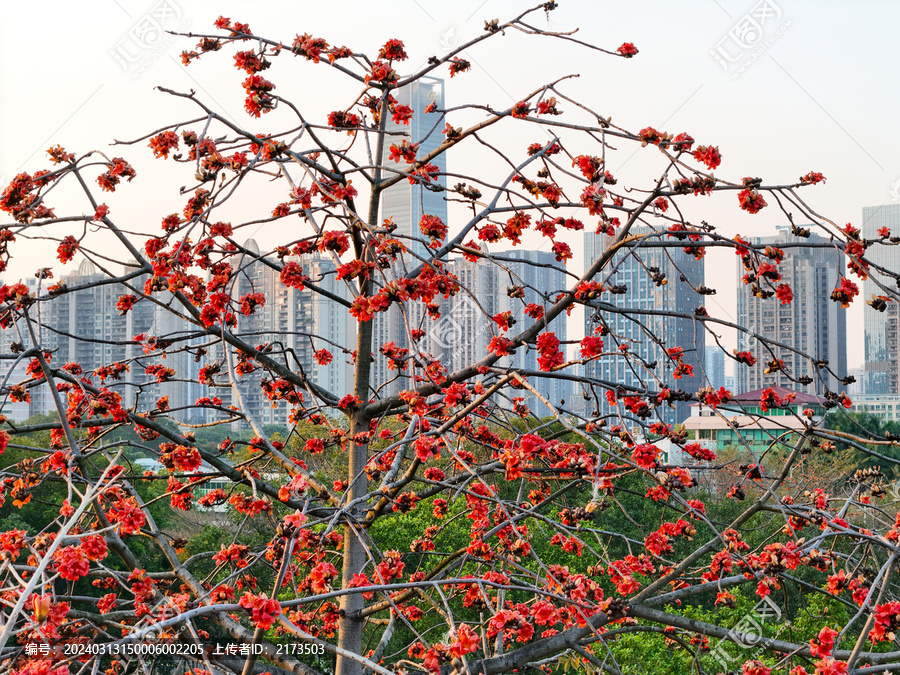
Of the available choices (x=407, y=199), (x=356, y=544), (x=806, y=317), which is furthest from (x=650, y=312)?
(x=806, y=317)

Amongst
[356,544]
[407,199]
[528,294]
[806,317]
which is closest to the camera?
[356,544]

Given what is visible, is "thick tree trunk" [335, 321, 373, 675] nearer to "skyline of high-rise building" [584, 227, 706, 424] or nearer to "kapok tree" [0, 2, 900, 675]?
"kapok tree" [0, 2, 900, 675]

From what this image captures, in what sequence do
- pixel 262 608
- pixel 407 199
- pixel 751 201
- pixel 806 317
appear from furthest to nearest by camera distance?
1. pixel 806 317
2. pixel 407 199
3. pixel 751 201
4. pixel 262 608

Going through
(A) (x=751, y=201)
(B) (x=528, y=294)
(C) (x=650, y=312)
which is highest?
(B) (x=528, y=294)

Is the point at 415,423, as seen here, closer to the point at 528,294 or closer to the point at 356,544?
the point at 356,544

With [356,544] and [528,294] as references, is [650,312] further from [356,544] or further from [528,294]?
[528,294]

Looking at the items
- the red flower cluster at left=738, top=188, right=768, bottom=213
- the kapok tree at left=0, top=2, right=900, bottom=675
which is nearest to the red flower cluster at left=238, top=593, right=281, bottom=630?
the kapok tree at left=0, top=2, right=900, bottom=675

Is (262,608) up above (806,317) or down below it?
below

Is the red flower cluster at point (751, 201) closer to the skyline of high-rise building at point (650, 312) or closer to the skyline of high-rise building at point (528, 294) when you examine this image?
the skyline of high-rise building at point (650, 312)

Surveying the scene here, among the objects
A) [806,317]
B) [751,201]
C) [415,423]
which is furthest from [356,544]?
[806,317]

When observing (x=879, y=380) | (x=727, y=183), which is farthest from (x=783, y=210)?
(x=879, y=380)

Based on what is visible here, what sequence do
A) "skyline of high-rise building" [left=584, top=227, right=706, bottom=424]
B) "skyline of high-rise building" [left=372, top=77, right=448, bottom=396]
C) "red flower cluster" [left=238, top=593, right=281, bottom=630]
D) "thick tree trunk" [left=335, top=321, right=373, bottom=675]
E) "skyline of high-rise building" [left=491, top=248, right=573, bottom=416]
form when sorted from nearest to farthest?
"red flower cluster" [left=238, top=593, right=281, bottom=630]
"skyline of high-rise building" [left=372, top=77, right=448, bottom=396]
"skyline of high-rise building" [left=491, top=248, right=573, bottom=416]
"thick tree trunk" [left=335, top=321, right=373, bottom=675]
"skyline of high-rise building" [left=584, top=227, right=706, bottom=424]

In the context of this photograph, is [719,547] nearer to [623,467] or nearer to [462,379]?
[623,467]

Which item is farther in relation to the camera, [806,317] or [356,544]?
[806,317]
